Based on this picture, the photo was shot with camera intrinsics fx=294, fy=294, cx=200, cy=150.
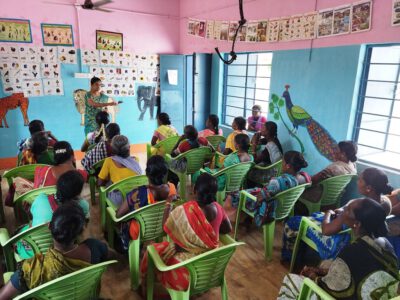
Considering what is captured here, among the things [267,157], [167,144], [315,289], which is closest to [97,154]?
[167,144]

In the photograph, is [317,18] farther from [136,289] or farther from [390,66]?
[136,289]

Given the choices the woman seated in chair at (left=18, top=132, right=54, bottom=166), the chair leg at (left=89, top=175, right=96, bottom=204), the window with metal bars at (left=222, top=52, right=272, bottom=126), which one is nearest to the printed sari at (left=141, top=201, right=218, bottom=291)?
the woman seated in chair at (left=18, top=132, right=54, bottom=166)

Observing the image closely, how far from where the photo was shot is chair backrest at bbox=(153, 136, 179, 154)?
384 centimetres

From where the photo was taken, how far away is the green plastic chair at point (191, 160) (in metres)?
3.35

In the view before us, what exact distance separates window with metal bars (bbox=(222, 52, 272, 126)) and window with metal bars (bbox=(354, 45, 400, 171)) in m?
1.85

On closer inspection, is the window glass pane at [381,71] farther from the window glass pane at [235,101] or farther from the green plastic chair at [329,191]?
the window glass pane at [235,101]

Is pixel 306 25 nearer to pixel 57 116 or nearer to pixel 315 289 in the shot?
pixel 315 289

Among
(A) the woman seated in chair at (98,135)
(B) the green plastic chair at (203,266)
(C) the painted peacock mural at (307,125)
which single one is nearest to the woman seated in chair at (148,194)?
(B) the green plastic chair at (203,266)

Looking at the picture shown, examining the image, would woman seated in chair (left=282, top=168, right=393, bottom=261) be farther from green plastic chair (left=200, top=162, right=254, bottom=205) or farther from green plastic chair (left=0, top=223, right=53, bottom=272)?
green plastic chair (left=0, top=223, right=53, bottom=272)

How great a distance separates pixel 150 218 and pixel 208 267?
0.58 meters

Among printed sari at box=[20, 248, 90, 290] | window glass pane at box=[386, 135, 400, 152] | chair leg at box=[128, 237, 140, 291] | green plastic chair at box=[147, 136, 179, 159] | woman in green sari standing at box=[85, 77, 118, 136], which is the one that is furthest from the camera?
woman in green sari standing at box=[85, 77, 118, 136]

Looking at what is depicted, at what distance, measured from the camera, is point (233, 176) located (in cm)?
296

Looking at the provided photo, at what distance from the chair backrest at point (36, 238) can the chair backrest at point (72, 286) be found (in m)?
0.51

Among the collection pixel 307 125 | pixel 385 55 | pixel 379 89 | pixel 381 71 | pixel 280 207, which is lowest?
pixel 280 207
